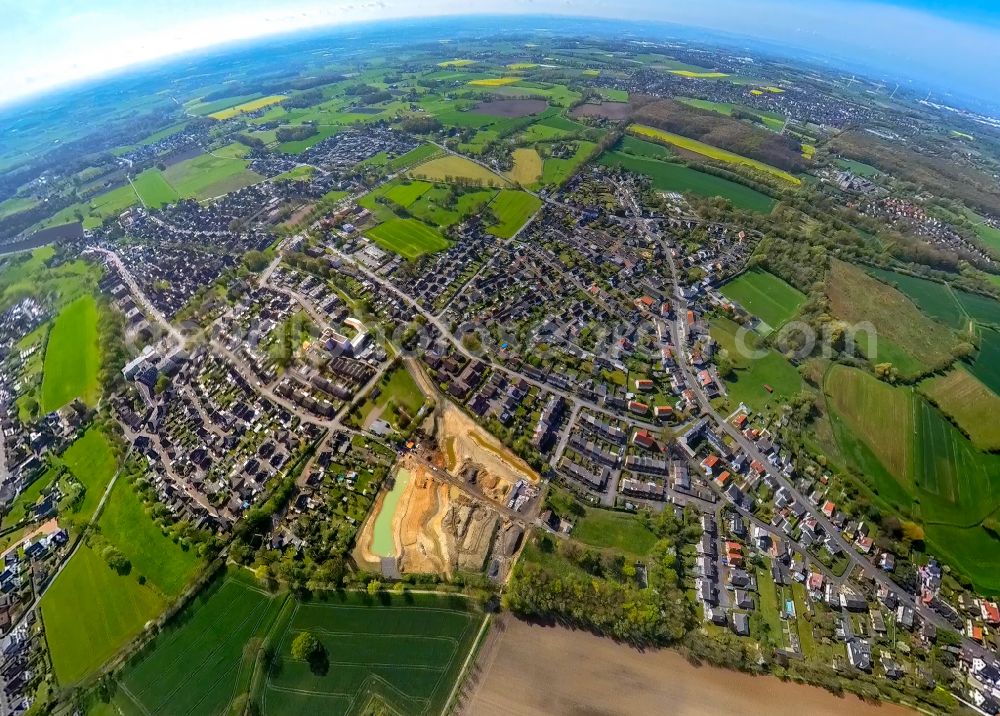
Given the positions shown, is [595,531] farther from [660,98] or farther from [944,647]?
[660,98]

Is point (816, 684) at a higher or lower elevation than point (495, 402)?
lower

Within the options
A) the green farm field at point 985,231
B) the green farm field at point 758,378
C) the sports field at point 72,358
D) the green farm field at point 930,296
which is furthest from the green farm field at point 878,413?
the sports field at point 72,358

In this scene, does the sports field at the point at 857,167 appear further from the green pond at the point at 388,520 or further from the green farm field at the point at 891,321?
the green pond at the point at 388,520

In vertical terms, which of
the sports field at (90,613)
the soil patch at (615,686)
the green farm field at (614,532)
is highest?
the green farm field at (614,532)

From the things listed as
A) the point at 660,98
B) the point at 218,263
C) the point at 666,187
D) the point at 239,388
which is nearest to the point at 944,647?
the point at 239,388

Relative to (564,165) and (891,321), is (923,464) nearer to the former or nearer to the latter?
(891,321)

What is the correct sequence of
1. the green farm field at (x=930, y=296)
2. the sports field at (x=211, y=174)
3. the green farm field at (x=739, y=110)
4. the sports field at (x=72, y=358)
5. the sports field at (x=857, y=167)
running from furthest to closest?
the green farm field at (x=739, y=110), the sports field at (x=857, y=167), the sports field at (x=211, y=174), the green farm field at (x=930, y=296), the sports field at (x=72, y=358)
